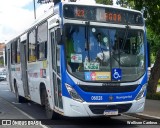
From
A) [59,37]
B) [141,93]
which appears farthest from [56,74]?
[141,93]

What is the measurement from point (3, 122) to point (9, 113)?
86.5 inches

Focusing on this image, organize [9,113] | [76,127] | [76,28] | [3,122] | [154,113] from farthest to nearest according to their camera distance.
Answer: [9,113]
[154,113]
[3,122]
[76,127]
[76,28]

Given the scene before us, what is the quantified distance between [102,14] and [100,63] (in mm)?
1386

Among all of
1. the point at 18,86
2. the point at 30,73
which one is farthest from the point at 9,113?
the point at 18,86

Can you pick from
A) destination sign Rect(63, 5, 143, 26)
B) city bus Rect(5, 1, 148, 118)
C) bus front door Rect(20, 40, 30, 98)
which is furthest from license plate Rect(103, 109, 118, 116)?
bus front door Rect(20, 40, 30, 98)

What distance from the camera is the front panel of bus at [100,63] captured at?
978cm

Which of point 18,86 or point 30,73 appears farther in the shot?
point 18,86

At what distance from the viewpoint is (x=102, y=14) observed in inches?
409

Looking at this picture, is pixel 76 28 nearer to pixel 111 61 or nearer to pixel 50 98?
pixel 111 61

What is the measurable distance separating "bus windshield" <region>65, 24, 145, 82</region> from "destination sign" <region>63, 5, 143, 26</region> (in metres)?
0.27

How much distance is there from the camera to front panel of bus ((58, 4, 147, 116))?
9781 mm

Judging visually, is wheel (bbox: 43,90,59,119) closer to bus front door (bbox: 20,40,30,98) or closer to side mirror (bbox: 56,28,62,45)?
side mirror (bbox: 56,28,62,45)

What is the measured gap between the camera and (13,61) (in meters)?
18.1

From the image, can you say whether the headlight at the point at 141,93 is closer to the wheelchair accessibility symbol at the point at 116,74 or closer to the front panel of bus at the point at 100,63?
the front panel of bus at the point at 100,63
